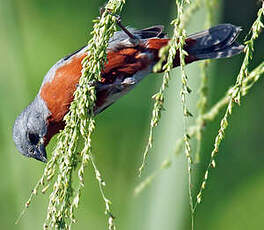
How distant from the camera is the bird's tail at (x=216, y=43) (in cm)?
272

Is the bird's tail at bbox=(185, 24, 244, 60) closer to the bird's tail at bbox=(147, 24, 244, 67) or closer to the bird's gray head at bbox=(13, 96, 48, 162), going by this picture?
the bird's tail at bbox=(147, 24, 244, 67)

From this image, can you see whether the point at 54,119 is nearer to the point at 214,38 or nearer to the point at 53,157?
the point at 214,38

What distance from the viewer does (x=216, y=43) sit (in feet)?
9.25

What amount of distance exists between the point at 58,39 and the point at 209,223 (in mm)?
2435

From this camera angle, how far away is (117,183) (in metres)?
5.38

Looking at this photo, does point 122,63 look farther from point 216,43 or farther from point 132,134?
point 132,134

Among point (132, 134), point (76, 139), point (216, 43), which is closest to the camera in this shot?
point (76, 139)

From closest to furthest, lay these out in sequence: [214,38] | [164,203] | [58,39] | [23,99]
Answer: [164,203]
[214,38]
[23,99]
[58,39]

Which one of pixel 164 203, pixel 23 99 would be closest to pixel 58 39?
pixel 23 99

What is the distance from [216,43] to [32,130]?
114 cm

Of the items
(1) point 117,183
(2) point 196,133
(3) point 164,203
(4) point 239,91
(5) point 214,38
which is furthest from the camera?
(1) point 117,183

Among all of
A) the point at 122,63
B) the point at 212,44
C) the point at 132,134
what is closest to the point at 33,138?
the point at 122,63

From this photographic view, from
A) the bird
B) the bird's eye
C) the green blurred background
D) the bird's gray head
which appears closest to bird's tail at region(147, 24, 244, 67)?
the bird

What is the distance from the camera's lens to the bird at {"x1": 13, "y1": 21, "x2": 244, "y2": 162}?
9.23 feet
